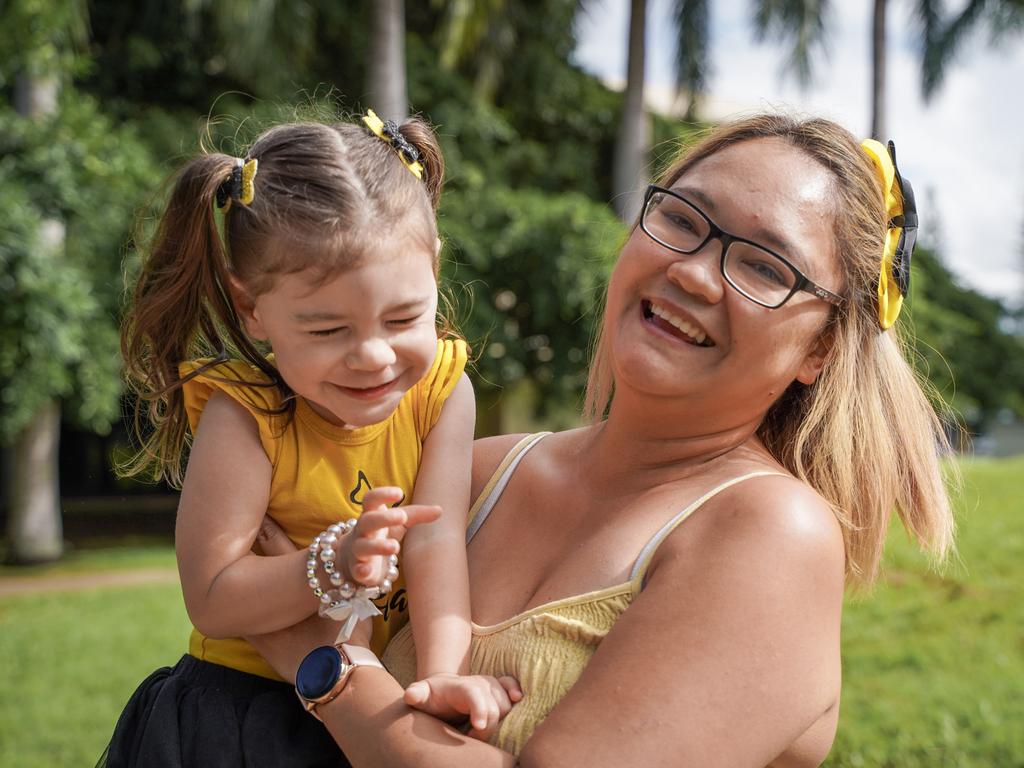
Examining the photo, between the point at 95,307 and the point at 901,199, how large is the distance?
10842 mm

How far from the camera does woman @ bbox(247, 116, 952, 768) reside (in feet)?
5.50

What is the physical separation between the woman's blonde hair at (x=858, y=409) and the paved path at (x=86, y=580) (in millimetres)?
11063

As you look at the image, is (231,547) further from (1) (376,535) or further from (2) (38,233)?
(2) (38,233)

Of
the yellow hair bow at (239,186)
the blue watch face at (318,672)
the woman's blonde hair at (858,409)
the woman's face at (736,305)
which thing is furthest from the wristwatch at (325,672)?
the woman's blonde hair at (858,409)

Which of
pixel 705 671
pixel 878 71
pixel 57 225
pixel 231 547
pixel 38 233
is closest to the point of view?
pixel 705 671

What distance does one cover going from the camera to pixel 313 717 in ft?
6.72

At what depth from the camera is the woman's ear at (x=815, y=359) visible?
82.0 inches

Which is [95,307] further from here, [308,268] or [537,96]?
[308,268]

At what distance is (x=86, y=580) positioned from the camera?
1268cm

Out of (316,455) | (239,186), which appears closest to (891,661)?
(316,455)

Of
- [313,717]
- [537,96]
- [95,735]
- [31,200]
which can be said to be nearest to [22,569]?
[31,200]

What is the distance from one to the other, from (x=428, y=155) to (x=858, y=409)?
98cm

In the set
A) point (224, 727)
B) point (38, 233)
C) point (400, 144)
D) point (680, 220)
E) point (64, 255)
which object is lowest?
point (64, 255)

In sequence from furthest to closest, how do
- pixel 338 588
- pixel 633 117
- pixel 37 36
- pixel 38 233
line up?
pixel 633 117 → pixel 38 233 → pixel 37 36 → pixel 338 588
